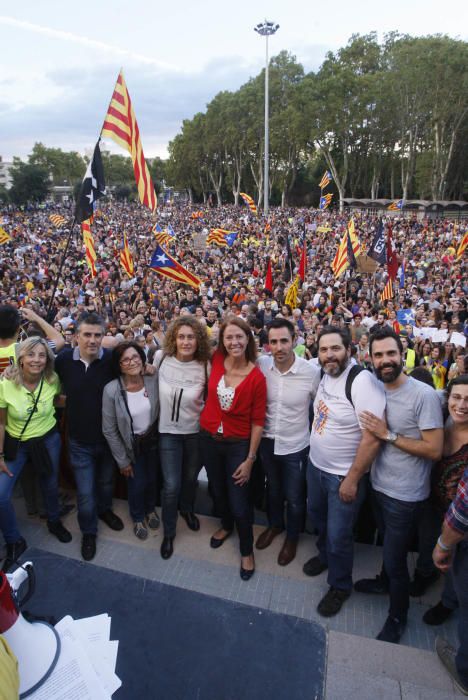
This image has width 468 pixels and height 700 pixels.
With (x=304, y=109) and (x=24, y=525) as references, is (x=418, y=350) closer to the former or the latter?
(x=24, y=525)

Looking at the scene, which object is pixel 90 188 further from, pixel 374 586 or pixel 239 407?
pixel 374 586

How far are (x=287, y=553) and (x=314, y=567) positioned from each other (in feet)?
0.63

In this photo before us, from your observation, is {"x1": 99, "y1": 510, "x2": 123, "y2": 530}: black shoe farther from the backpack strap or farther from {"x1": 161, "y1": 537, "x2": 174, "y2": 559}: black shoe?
the backpack strap

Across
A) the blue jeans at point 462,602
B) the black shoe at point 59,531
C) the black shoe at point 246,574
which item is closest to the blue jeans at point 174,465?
the black shoe at point 246,574

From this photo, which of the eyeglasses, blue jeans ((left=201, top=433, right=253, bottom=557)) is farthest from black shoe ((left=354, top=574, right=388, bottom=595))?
the eyeglasses

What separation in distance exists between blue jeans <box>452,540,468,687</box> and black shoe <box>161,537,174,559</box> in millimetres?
1717

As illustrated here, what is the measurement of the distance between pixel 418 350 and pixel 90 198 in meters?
5.98

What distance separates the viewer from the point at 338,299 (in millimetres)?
11953

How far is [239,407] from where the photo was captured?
2725 millimetres

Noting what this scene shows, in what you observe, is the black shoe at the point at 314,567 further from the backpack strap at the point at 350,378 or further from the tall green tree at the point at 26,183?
the tall green tree at the point at 26,183

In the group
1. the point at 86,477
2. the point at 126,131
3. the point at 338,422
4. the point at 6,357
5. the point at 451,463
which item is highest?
the point at 126,131

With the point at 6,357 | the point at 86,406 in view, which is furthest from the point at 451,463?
the point at 6,357

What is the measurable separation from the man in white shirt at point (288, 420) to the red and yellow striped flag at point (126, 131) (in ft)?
9.38

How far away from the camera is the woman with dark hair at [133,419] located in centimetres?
292
